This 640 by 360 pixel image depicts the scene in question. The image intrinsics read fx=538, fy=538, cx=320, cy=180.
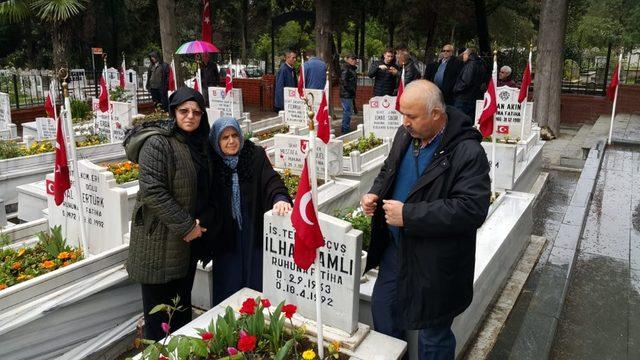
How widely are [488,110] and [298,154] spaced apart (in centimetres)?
260

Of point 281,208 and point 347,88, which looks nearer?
point 281,208

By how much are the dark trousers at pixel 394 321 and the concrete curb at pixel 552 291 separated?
3.31 ft

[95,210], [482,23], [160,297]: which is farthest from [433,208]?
[482,23]

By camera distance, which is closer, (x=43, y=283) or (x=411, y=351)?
(x=411, y=351)

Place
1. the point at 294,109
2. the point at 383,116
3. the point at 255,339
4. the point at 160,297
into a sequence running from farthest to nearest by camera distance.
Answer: the point at 294,109
the point at 383,116
the point at 160,297
the point at 255,339

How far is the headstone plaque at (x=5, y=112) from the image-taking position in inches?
428

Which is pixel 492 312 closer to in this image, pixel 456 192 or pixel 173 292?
pixel 456 192

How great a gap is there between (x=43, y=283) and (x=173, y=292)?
1.17 metres

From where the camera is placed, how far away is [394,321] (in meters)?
3.34

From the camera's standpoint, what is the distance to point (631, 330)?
4.29 metres

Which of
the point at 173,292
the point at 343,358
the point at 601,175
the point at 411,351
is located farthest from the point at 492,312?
the point at 601,175

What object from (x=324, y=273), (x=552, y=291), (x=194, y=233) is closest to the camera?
(x=324, y=273)

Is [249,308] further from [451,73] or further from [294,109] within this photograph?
[294,109]

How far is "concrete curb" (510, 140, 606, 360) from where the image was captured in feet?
12.9
